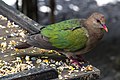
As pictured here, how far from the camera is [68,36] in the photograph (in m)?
3.88

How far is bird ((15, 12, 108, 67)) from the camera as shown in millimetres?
3877

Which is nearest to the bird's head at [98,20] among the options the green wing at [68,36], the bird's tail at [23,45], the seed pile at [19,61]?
the green wing at [68,36]

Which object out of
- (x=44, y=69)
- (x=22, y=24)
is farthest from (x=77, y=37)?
(x=22, y=24)

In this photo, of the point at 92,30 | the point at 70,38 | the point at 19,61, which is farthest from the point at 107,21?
the point at 19,61

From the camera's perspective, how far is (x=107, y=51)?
9383mm

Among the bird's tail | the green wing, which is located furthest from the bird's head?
the bird's tail

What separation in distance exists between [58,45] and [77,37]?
197 mm

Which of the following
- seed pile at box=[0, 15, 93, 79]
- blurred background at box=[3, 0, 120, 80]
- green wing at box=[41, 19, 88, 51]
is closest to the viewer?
seed pile at box=[0, 15, 93, 79]

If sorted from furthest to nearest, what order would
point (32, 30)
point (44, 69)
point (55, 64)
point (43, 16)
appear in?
point (43, 16) < point (32, 30) < point (55, 64) < point (44, 69)

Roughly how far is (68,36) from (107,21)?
18.6 ft

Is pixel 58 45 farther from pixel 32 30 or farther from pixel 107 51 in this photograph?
pixel 107 51

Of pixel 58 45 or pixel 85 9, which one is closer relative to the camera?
pixel 58 45

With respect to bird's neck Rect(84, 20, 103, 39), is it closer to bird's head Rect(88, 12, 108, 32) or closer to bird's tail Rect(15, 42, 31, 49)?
bird's head Rect(88, 12, 108, 32)

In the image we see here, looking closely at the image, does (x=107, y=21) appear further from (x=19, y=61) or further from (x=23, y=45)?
(x=19, y=61)
